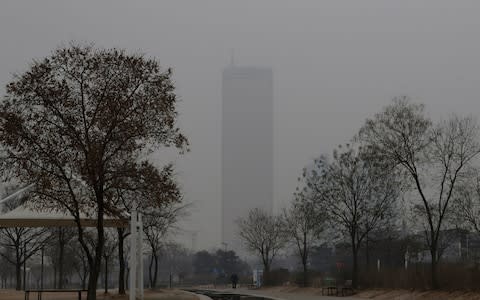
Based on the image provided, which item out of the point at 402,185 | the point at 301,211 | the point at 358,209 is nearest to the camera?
the point at 402,185

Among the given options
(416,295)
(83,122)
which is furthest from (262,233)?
(83,122)

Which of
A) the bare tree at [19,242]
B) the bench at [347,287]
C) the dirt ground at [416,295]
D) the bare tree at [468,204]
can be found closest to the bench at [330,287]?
the bench at [347,287]

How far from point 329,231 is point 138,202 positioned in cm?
2202

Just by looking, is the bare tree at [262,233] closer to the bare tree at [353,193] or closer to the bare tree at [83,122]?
the bare tree at [353,193]

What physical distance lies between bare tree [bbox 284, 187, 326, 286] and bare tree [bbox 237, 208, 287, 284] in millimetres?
6294

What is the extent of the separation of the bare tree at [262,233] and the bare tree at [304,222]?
6.29 meters

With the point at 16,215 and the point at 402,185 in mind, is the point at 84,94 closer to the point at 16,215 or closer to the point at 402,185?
the point at 16,215

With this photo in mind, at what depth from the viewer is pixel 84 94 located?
79.9 ft

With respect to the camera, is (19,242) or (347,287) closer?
(347,287)

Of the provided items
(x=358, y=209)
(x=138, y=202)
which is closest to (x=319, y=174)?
(x=358, y=209)

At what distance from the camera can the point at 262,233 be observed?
6831 cm

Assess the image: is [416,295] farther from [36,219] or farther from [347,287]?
[36,219]

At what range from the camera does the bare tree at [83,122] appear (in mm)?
23656

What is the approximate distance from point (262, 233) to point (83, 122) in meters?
46.0
